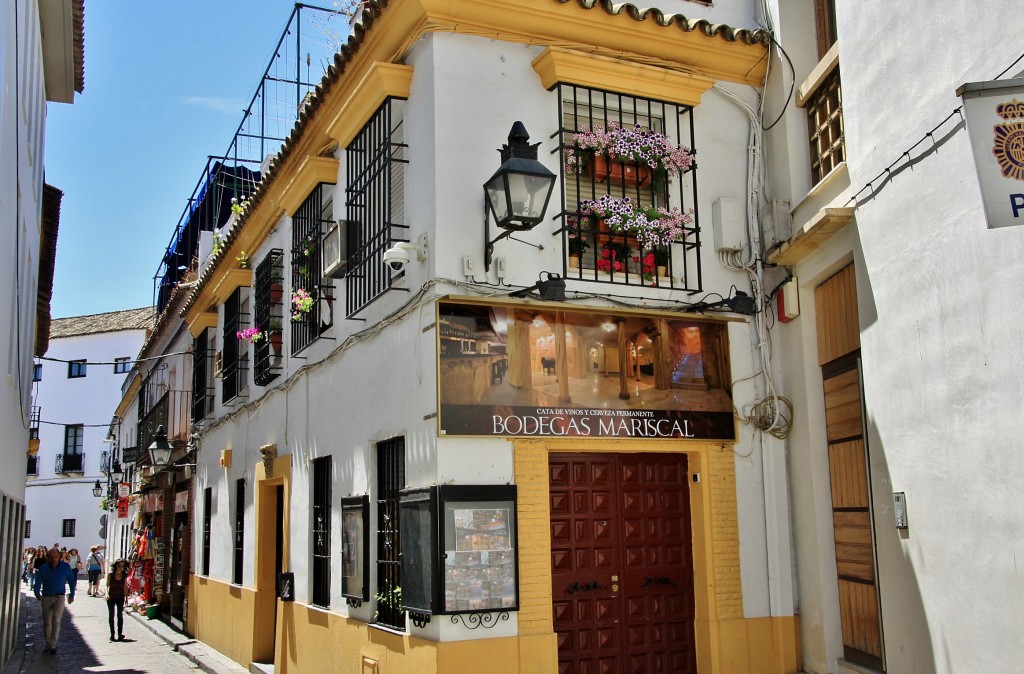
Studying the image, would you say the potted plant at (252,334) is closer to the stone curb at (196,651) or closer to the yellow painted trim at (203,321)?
the yellow painted trim at (203,321)

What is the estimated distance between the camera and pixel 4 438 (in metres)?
10.7

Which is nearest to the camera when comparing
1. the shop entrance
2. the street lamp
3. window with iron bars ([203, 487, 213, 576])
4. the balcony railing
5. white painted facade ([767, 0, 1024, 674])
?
white painted facade ([767, 0, 1024, 674])

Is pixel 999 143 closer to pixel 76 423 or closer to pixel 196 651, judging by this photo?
pixel 196 651

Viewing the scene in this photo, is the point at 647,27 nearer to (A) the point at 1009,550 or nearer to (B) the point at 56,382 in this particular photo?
(A) the point at 1009,550

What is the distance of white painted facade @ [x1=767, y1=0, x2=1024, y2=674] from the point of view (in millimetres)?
5746

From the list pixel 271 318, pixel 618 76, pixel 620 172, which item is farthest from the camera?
pixel 271 318

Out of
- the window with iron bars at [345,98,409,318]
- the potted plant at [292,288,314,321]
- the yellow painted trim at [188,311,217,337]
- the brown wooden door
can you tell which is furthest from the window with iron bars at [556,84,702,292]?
the yellow painted trim at [188,311,217,337]

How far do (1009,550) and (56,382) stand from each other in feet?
149

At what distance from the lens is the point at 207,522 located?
16375 mm

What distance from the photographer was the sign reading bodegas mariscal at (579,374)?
7.64 metres

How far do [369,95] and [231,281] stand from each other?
6.72m

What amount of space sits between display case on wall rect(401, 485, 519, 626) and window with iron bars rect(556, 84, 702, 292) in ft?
6.71

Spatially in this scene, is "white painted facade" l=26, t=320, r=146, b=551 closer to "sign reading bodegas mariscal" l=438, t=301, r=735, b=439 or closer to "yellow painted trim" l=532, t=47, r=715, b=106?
"sign reading bodegas mariscal" l=438, t=301, r=735, b=439

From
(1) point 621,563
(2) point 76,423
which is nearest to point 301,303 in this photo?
(1) point 621,563
